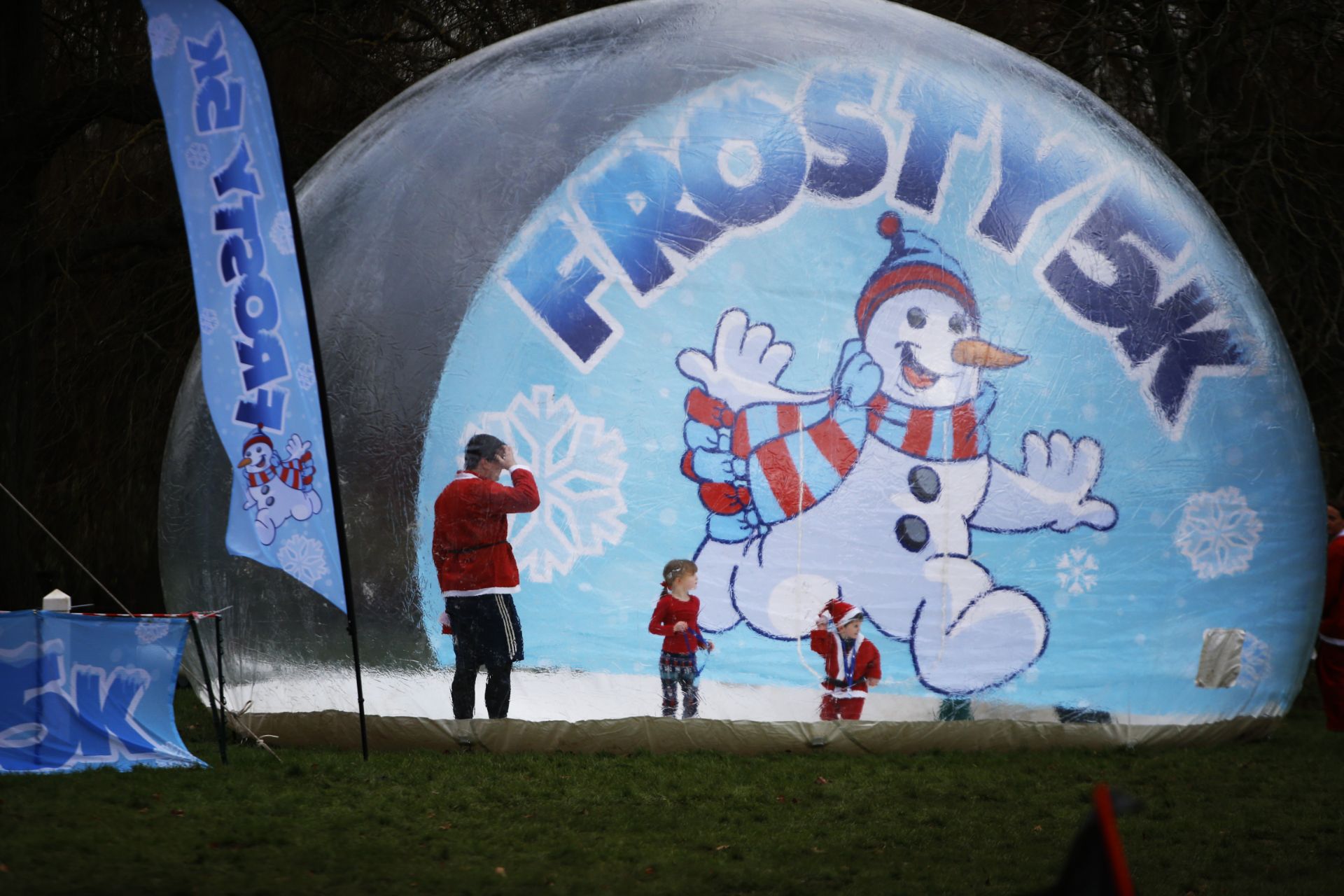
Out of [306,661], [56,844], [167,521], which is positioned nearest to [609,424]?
[306,661]

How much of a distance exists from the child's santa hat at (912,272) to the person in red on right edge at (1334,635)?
10.2ft

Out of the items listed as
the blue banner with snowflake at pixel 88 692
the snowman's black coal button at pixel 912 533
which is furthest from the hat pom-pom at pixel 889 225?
the blue banner with snowflake at pixel 88 692

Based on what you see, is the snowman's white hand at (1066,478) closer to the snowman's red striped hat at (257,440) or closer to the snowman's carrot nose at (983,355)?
the snowman's carrot nose at (983,355)

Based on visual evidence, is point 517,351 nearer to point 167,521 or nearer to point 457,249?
point 457,249

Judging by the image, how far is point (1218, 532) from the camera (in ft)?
29.6

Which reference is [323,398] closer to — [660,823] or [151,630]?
[151,630]

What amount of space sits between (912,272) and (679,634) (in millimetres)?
2444

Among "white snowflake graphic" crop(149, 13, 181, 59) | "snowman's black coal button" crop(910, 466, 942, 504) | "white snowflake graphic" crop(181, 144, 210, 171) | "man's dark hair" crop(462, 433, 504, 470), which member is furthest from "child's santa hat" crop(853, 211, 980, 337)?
"white snowflake graphic" crop(149, 13, 181, 59)

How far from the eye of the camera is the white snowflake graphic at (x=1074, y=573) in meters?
8.77

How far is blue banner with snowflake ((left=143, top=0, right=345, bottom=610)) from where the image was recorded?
24.5 ft

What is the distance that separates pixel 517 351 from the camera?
28.6 ft

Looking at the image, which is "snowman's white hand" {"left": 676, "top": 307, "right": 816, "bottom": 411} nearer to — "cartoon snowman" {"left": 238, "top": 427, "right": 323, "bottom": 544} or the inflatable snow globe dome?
the inflatable snow globe dome

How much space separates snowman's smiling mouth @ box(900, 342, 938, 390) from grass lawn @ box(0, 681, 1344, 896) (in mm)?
2071

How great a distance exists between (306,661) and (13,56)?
19.5 ft
